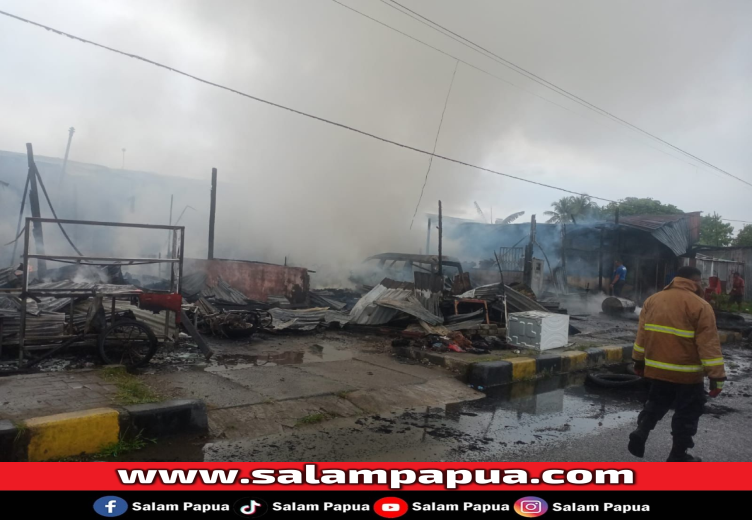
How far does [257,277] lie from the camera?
11078 mm

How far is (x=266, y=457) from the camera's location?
3.62 m

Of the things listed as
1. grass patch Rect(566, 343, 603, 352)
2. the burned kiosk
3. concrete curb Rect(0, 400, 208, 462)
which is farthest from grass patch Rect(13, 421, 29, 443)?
grass patch Rect(566, 343, 603, 352)

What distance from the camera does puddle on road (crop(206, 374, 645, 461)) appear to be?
377 cm

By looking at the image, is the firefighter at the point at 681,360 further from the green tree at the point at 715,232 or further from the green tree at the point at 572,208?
the green tree at the point at 715,232

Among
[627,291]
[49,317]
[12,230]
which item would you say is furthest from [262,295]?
[627,291]

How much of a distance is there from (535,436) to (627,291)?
672 inches

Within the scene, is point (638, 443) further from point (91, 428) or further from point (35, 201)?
point (35, 201)

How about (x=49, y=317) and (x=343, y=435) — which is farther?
(x=49, y=317)

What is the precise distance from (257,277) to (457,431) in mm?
7441
